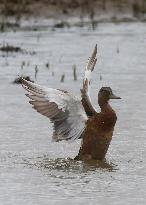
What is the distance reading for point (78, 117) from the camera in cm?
960

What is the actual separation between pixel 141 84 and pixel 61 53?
4.02 metres

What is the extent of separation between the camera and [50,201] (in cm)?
783

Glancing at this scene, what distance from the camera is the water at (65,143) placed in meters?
8.23

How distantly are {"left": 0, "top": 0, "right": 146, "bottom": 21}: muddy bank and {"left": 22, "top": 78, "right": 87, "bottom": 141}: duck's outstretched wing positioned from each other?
537 inches

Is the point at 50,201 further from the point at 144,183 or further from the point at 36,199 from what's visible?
the point at 144,183

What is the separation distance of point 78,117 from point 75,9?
48.6ft

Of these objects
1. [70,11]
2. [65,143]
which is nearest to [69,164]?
[65,143]

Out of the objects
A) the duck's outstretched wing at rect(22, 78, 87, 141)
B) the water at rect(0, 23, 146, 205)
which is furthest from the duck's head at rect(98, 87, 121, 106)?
the water at rect(0, 23, 146, 205)

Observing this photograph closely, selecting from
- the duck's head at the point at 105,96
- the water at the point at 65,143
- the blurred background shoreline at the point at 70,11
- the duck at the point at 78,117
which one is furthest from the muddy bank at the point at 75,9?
the duck at the point at 78,117

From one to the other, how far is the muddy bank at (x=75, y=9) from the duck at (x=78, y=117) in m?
13.6

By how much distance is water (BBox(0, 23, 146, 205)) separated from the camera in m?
8.23

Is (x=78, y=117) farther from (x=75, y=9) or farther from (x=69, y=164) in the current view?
(x=75, y=9)

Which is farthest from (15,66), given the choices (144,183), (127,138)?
(144,183)

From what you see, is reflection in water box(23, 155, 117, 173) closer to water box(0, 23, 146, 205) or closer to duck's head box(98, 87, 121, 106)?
water box(0, 23, 146, 205)
